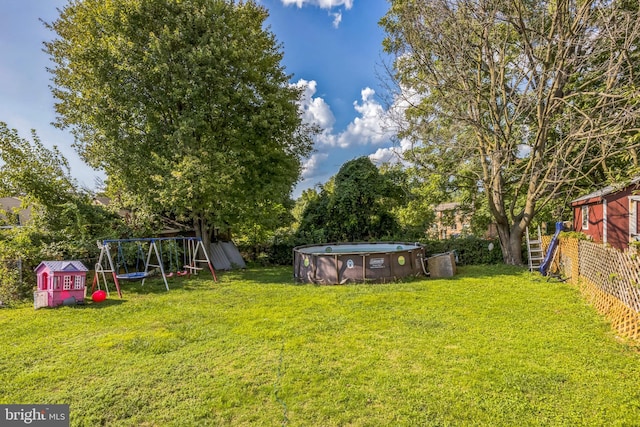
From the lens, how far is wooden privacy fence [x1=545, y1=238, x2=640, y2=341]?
514 centimetres

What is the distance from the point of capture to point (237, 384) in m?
3.91

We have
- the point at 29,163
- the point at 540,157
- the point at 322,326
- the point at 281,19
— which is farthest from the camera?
the point at 281,19

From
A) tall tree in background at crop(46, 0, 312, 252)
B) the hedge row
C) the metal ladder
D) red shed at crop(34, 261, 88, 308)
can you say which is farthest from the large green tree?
red shed at crop(34, 261, 88, 308)

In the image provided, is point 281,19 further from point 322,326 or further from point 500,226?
point 322,326

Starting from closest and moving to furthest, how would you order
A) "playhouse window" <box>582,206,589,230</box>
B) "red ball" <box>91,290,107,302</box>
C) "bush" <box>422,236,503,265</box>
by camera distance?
"red ball" <box>91,290,107,302</box>
"bush" <box>422,236,503,265</box>
"playhouse window" <box>582,206,589,230</box>

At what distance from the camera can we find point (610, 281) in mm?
6148

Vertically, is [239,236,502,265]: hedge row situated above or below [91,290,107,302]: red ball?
above

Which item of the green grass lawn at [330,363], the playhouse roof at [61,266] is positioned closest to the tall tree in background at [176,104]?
the playhouse roof at [61,266]

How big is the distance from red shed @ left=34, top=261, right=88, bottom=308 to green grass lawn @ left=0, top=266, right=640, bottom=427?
53cm

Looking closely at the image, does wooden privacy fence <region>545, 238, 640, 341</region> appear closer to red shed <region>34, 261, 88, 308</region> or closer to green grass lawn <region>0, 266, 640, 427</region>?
green grass lawn <region>0, 266, 640, 427</region>

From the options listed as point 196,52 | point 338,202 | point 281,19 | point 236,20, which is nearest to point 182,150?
point 196,52

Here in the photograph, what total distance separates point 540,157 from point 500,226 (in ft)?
10.2

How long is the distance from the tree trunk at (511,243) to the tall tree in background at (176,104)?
941 centimetres

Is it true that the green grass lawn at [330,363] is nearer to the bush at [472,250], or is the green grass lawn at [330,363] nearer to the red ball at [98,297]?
the red ball at [98,297]
